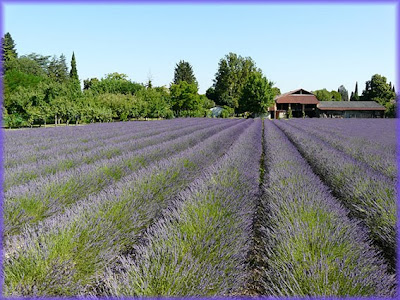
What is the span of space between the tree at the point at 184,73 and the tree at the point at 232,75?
14447mm

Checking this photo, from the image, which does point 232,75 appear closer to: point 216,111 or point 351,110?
point 216,111

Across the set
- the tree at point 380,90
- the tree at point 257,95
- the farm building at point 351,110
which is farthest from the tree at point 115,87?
the tree at point 380,90

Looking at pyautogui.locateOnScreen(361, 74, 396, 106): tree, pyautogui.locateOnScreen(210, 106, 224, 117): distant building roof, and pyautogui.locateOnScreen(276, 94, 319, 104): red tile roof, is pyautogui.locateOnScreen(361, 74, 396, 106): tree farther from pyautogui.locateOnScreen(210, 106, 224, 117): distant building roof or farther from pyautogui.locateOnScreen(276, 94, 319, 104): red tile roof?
pyautogui.locateOnScreen(210, 106, 224, 117): distant building roof

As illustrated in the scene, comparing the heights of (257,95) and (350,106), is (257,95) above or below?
above

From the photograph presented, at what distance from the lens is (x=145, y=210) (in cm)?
406

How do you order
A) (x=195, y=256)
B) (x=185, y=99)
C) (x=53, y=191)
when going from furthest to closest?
1. (x=185, y=99)
2. (x=53, y=191)
3. (x=195, y=256)

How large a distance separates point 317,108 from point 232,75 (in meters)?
25.5

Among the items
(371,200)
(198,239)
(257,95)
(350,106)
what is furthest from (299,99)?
(198,239)

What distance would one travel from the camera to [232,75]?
84188 mm

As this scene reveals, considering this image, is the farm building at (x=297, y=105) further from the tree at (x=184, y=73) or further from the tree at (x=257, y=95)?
the tree at (x=184, y=73)

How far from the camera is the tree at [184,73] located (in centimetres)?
9860

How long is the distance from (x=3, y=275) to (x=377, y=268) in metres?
2.87

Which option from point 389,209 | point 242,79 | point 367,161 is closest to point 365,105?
point 242,79

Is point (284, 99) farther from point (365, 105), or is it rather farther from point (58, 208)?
point (58, 208)
